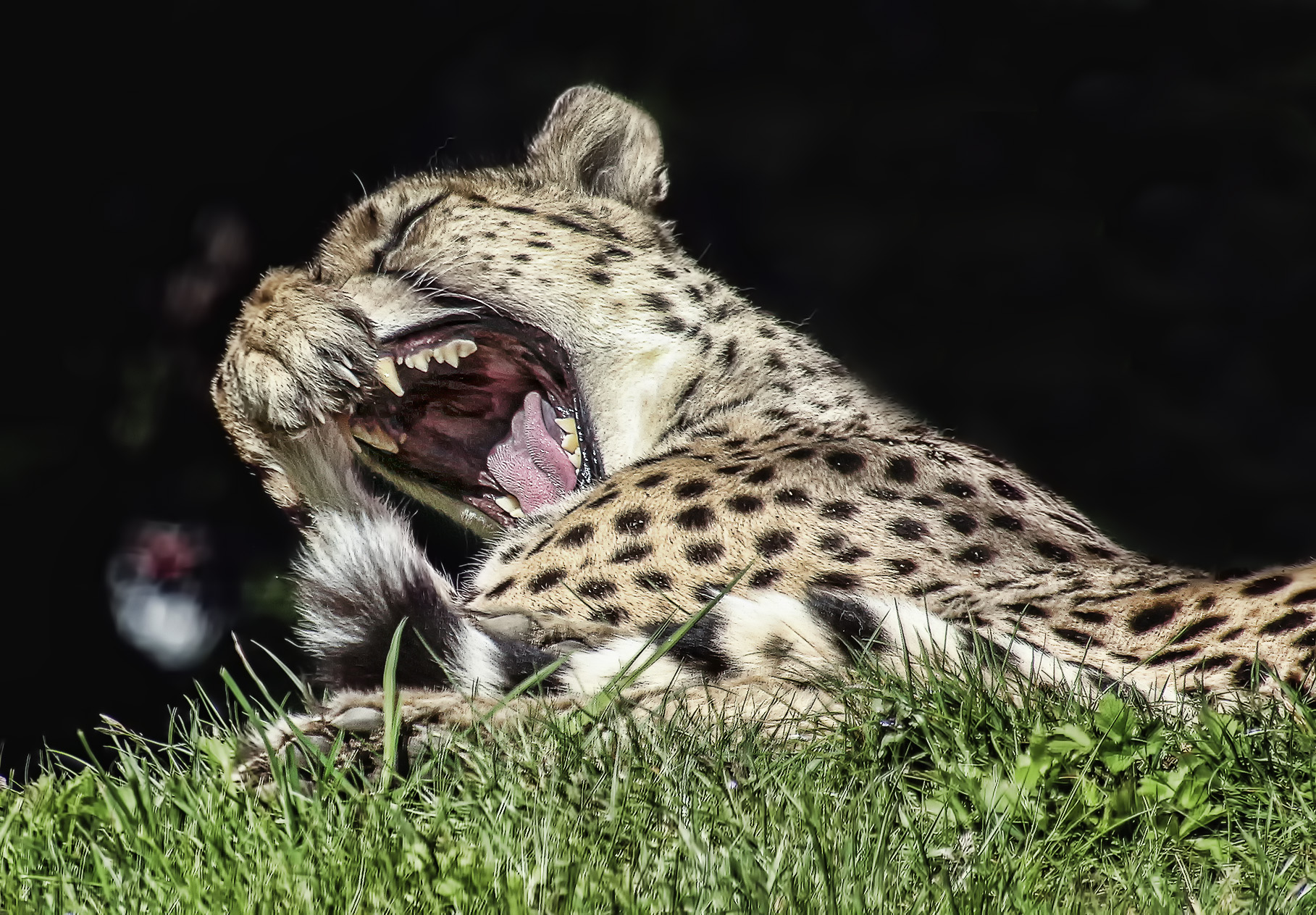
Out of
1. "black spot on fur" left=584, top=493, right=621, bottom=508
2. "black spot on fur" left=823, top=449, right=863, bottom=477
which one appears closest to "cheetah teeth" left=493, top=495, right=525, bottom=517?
"black spot on fur" left=584, top=493, right=621, bottom=508

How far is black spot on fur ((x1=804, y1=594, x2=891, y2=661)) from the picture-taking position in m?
2.62

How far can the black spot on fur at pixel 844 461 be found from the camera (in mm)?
3164

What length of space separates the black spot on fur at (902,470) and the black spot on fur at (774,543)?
349 millimetres

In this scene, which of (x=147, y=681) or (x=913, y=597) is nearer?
(x=913, y=597)

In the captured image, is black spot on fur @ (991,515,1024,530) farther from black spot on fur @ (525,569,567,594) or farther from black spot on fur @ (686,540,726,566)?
black spot on fur @ (525,569,567,594)

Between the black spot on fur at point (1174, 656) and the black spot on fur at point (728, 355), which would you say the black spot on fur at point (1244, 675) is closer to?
the black spot on fur at point (1174, 656)

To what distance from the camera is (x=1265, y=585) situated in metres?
2.80

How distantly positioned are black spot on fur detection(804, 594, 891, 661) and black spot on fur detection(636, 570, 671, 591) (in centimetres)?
36

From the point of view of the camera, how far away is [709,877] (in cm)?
171

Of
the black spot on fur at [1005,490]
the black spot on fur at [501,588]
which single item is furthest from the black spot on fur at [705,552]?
the black spot on fur at [1005,490]

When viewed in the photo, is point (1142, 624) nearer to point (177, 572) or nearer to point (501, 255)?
point (501, 255)

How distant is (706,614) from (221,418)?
5.52ft

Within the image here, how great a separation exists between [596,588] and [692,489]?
13.2 inches

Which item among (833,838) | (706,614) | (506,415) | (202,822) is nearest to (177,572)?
(506,415)
